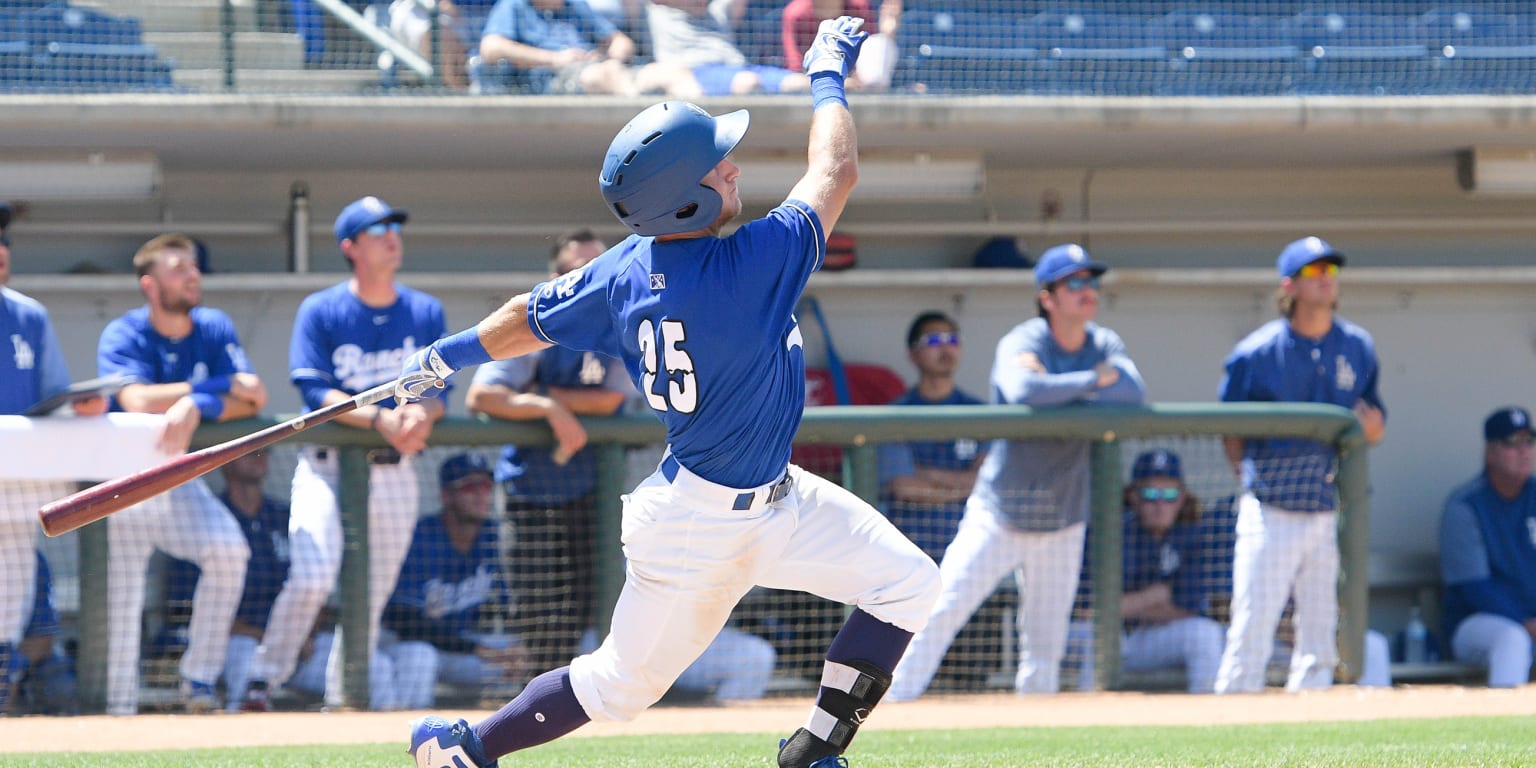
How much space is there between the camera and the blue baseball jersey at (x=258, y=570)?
6180 mm

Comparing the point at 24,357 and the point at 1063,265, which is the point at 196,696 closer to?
the point at 24,357

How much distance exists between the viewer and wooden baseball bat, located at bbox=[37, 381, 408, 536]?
3.62 metres

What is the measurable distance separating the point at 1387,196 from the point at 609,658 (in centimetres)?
657

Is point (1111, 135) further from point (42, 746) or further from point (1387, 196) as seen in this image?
point (42, 746)

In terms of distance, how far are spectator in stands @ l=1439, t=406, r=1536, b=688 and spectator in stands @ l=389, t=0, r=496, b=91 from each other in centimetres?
483

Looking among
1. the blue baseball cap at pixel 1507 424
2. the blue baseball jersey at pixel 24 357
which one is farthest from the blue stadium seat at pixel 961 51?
the blue baseball jersey at pixel 24 357

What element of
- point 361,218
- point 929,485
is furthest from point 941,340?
point 361,218

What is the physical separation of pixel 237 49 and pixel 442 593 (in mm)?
3346

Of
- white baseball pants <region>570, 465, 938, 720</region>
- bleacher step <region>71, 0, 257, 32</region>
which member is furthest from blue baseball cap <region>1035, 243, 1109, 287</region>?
bleacher step <region>71, 0, 257, 32</region>

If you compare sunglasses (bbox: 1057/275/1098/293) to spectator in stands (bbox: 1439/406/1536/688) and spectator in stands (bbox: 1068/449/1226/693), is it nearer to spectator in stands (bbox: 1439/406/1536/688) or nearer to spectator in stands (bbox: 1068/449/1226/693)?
spectator in stands (bbox: 1068/449/1226/693)

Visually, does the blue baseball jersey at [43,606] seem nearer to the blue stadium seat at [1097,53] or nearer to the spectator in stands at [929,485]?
the spectator in stands at [929,485]

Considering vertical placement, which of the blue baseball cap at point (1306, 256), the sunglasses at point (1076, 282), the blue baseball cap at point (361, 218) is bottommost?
the sunglasses at point (1076, 282)

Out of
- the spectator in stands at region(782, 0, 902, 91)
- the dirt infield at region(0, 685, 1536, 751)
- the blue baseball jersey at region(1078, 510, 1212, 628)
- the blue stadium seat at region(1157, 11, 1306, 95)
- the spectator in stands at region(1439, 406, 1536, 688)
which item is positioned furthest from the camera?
the blue stadium seat at region(1157, 11, 1306, 95)

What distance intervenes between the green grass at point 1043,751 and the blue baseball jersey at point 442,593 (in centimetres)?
112
